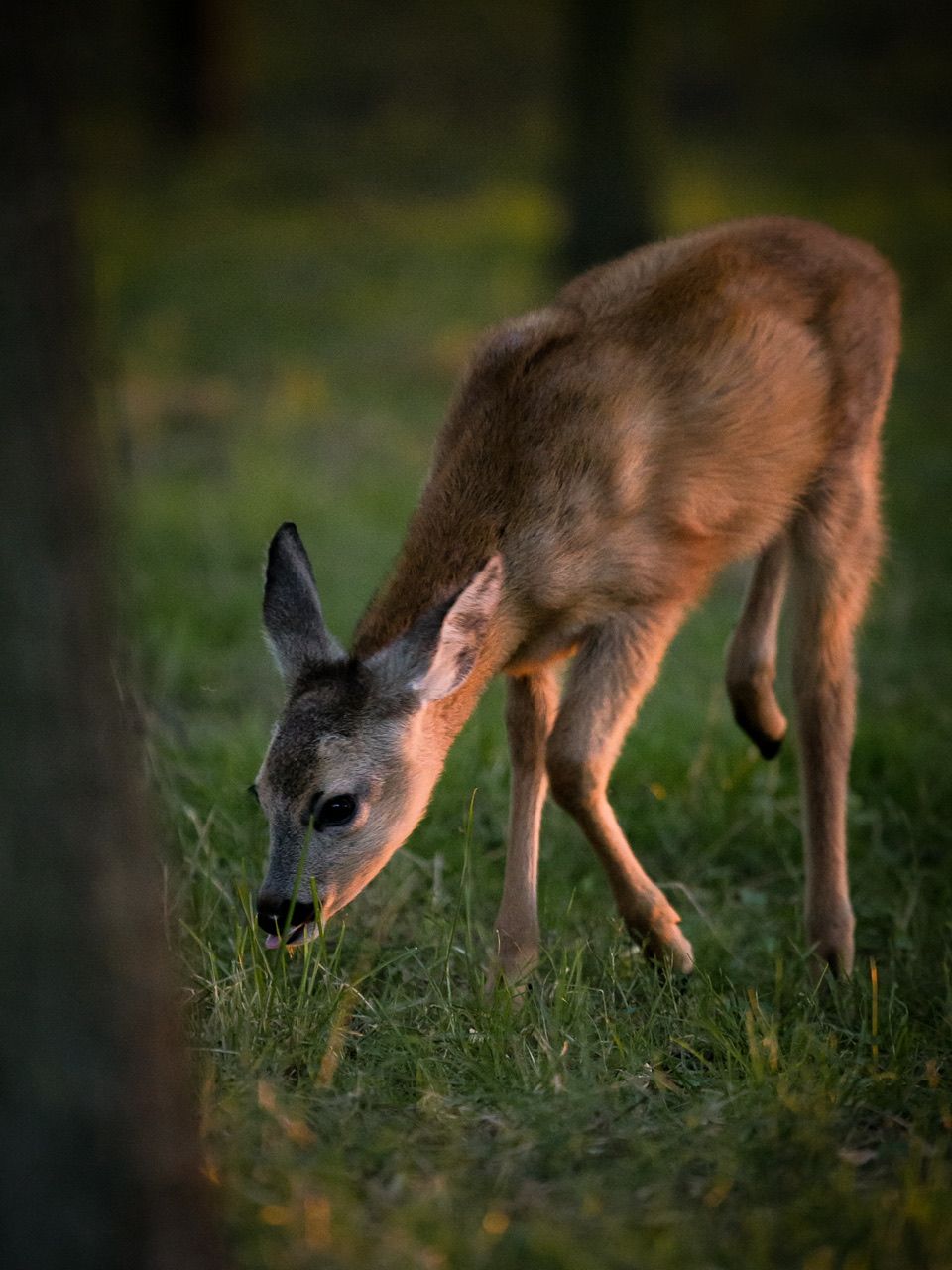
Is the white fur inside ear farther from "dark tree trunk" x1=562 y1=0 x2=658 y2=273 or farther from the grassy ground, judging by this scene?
"dark tree trunk" x1=562 y1=0 x2=658 y2=273

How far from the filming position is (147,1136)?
282cm

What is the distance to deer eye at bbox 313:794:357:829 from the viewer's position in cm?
452

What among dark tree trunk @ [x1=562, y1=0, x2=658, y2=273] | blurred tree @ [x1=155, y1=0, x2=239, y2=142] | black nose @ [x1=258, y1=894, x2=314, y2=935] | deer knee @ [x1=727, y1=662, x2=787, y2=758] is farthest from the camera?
blurred tree @ [x1=155, y1=0, x2=239, y2=142]

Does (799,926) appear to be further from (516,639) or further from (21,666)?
(21,666)

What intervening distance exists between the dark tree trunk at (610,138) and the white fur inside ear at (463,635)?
10392mm

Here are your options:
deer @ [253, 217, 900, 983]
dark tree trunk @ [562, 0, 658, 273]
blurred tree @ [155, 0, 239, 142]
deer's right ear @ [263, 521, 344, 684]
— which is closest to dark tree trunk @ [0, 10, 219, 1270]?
deer @ [253, 217, 900, 983]

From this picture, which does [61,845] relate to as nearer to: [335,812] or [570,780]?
[335,812]

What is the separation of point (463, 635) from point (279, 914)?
37.6 inches

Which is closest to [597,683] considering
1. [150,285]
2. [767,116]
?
[150,285]

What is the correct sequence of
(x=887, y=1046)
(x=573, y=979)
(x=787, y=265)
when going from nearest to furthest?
1. (x=887, y=1046)
2. (x=573, y=979)
3. (x=787, y=265)

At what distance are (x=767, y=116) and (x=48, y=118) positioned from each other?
23483 millimetres

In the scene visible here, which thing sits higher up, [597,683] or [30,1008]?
[30,1008]

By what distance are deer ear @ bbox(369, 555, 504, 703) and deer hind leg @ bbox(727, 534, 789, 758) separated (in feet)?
4.96

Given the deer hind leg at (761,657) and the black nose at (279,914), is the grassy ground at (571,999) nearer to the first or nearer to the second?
the black nose at (279,914)
